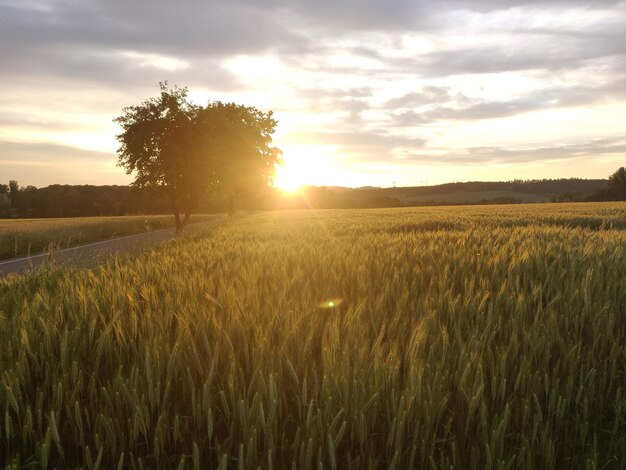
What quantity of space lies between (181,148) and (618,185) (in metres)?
107

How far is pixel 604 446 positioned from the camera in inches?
77.1

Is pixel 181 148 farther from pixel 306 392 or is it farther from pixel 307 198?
pixel 307 198

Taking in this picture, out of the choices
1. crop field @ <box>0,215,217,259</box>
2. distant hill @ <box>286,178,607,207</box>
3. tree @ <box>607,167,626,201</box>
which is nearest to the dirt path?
crop field @ <box>0,215,217,259</box>

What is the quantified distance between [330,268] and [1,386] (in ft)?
9.16

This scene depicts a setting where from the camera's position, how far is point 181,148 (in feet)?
108

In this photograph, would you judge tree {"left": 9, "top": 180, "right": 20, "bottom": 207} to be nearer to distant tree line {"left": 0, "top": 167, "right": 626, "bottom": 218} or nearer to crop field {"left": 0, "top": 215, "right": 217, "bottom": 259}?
distant tree line {"left": 0, "top": 167, "right": 626, "bottom": 218}

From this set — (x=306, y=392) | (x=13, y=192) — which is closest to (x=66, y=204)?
(x=13, y=192)

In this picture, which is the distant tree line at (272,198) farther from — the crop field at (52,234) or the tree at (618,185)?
the crop field at (52,234)

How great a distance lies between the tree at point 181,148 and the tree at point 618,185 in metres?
92.5

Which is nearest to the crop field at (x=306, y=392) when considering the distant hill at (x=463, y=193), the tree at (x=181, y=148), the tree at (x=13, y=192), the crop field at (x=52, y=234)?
the crop field at (x=52, y=234)

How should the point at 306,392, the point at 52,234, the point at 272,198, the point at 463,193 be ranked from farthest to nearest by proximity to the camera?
the point at 463,193
the point at 272,198
the point at 52,234
the point at 306,392

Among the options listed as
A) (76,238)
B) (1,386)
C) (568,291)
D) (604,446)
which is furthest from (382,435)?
(76,238)

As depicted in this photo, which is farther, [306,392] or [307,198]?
[307,198]

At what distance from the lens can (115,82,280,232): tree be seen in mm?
32812
